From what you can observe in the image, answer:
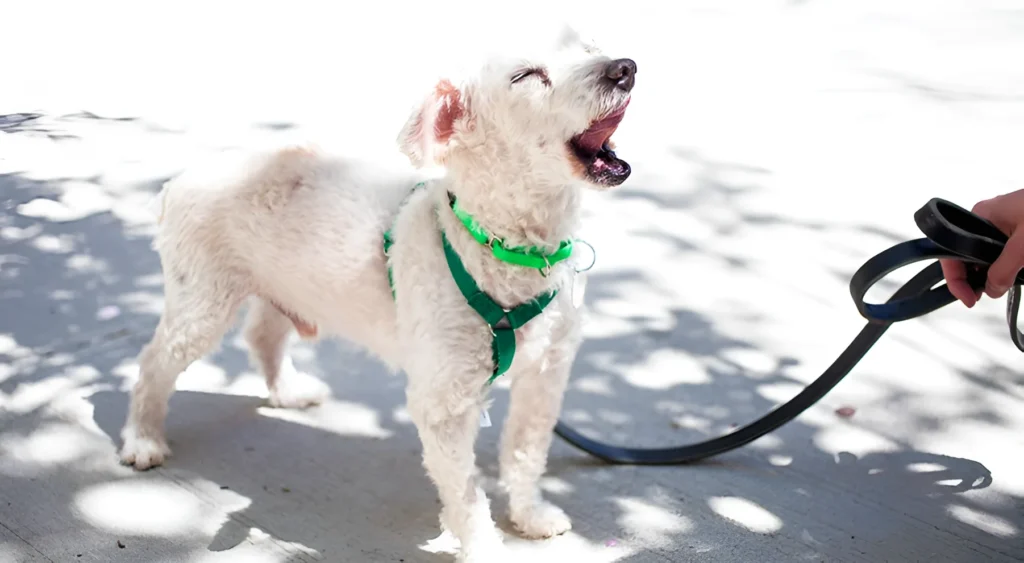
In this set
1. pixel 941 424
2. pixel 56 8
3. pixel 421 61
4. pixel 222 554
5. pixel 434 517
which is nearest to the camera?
pixel 222 554

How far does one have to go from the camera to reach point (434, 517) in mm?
3141

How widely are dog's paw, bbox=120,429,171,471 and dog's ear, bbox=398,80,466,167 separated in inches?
59.8

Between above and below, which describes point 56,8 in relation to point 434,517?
above

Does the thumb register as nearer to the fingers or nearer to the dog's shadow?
the fingers

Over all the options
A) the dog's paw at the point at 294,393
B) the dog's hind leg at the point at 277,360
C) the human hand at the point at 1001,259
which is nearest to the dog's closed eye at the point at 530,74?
the human hand at the point at 1001,259

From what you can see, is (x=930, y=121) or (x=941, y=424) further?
(x=930, y=121)

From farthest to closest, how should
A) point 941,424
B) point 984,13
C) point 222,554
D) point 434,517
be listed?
point 984,13
point 941,424
point 434,517
point 222,554

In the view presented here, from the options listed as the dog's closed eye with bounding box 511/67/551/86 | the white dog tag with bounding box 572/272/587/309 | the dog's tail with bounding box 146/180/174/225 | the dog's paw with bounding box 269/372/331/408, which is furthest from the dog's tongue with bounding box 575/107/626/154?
the dog's paw with bounding box 269/372/331/408

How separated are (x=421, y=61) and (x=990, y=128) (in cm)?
406

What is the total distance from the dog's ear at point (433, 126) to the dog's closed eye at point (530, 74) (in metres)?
0.15

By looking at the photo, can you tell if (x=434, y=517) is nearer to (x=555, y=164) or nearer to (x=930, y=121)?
(x=555, y=164)

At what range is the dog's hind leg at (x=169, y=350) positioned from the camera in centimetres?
325

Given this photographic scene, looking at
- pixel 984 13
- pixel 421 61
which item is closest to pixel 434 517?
pixel 421 61

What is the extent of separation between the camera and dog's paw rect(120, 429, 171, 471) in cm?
332
